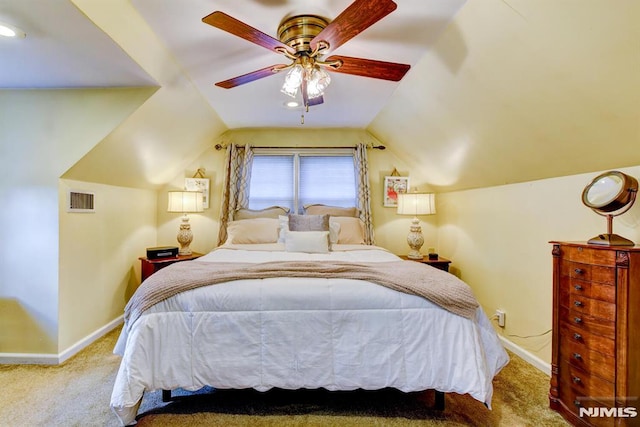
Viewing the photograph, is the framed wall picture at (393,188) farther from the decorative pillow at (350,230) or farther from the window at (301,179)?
the decorative pillow at (350,230)

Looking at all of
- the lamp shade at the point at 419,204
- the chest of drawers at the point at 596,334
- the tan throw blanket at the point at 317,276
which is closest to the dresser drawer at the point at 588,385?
the chest of drawers at the point at 596,334

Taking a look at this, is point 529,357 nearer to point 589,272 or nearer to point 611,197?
point 589,272

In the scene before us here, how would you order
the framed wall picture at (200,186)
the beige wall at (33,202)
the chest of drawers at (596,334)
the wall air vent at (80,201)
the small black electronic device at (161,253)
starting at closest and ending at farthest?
the chest of drawers at (596,334), the beige wall at (33,202), the wall air vent at (80,201), the small black electronic device at (161,253), the framed wall picture at (200,186)

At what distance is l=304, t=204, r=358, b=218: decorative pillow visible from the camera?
11.7 feet

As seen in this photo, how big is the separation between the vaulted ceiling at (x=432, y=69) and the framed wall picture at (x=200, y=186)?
2.53 ft

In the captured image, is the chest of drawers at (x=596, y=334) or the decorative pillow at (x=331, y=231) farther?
the decorative pillow at (x=331, y=231)

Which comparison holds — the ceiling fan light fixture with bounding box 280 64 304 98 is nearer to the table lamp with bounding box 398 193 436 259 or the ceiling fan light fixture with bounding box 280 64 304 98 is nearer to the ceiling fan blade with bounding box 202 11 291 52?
the ceiling fan blade with bounding box 202 11 291 52

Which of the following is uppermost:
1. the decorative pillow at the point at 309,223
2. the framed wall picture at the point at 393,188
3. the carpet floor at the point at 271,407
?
the framed wall picture at the point at 393,188

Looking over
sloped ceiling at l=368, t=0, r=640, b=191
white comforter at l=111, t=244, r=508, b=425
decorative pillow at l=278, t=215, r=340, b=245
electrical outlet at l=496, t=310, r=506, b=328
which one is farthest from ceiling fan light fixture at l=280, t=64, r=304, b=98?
electrical outlet at l=496, t=310, r=506, b=328

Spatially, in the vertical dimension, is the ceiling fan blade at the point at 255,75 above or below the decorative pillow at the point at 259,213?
above

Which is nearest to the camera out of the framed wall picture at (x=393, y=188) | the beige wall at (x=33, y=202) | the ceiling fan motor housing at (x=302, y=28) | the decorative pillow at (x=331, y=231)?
the ceiling fan motor housing at (x=302, y=28)

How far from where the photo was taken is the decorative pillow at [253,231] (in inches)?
123

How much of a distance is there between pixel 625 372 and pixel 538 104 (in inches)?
56.3

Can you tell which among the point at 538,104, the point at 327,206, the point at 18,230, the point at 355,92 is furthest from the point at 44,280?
the point at 538,104
